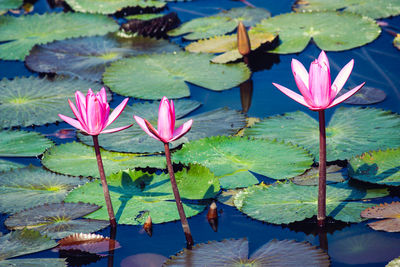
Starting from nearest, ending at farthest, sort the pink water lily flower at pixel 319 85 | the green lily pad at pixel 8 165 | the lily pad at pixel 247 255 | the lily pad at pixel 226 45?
the pink water lily flower at pixel 319 85 < the lily pad at pixel 247 255 < the green lily pad at pixel 8 165 < the lily pad at pixel 226 45

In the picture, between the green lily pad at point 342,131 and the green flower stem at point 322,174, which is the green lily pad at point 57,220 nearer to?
the green flower stem at point 322,174

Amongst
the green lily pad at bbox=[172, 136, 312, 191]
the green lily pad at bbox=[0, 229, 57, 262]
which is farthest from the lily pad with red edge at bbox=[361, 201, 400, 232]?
the green lily pad at bbox=[0, 229, 57, 262]

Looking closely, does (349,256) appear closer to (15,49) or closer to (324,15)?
(324,15)

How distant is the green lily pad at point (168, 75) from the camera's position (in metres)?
4.01

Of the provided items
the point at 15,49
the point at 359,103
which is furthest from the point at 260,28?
the point at 15,49

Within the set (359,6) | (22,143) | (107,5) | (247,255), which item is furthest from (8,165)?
(359,6)

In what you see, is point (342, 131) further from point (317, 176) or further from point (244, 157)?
point (244, 157)

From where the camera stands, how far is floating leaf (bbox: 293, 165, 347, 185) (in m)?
2.73

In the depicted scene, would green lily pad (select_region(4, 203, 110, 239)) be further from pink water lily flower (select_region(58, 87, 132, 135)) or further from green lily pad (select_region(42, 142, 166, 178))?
pink water lily flower (select_region(58, 87, 132, 135))

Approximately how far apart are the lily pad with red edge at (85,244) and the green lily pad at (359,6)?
12.0 ft

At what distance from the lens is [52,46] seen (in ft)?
16.0

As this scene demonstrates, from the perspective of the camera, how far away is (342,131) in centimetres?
320

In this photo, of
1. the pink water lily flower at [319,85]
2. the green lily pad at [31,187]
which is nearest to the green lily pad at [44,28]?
the green lily pad at [31,187]

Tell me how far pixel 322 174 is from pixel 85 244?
1.12 m
